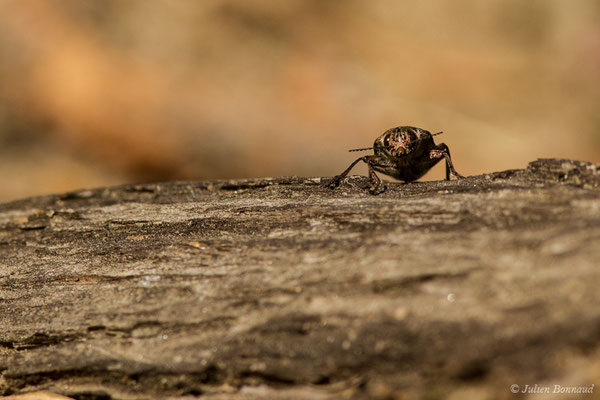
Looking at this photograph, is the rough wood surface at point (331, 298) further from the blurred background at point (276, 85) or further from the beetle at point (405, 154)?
the blurred background at point (276, 85)

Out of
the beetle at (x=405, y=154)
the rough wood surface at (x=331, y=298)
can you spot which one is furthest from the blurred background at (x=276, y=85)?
the rough wood surface at (x=331, y=298)

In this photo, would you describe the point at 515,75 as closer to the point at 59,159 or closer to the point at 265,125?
the point at 265,125

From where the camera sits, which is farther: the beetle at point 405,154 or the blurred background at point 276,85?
the blurred background at point 276,85

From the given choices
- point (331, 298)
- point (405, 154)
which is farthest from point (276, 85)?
point (331, 298)

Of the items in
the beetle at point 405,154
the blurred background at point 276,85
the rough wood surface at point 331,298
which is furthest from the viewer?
the blurred background at point 276,85

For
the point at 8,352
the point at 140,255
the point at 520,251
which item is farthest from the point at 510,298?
the point at 8,352

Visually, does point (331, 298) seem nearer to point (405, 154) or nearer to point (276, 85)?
point (405, 154)
